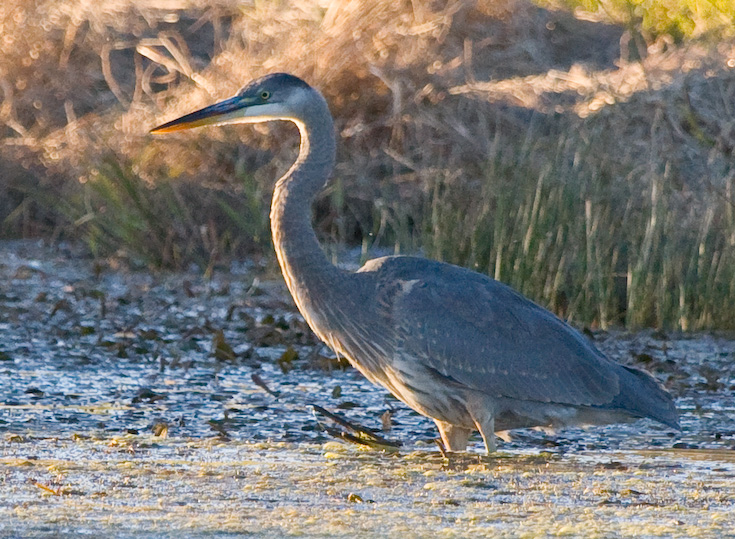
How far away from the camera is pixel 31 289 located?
29.9ft

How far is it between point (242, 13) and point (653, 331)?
7.27 m

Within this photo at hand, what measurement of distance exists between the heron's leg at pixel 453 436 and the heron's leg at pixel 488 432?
160mm

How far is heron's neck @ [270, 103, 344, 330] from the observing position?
5434mm

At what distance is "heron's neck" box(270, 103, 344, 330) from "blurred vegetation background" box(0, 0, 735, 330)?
2132 mm

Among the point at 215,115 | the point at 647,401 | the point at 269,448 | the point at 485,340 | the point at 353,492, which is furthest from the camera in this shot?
the point at 215,115

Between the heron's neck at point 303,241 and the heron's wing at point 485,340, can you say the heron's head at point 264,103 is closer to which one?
the heron's neck at point 303,241

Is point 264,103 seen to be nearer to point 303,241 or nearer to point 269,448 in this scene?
point 303,241

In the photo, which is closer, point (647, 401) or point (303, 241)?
point (647, 401)

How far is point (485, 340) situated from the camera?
17.7 feet

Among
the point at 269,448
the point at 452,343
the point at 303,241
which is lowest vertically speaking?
the point at 269,448

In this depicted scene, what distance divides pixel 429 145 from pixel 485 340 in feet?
17.0

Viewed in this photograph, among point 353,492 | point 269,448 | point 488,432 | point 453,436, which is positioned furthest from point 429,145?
point 353,492

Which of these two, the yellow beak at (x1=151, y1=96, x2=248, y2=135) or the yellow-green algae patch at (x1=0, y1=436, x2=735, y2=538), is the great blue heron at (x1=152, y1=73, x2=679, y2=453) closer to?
the yellow beak at (x1=151, y1=96, x2=248, y2=135)

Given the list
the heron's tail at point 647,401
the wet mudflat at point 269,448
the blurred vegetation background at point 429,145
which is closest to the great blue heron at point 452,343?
the heron's tail at point 647,401
